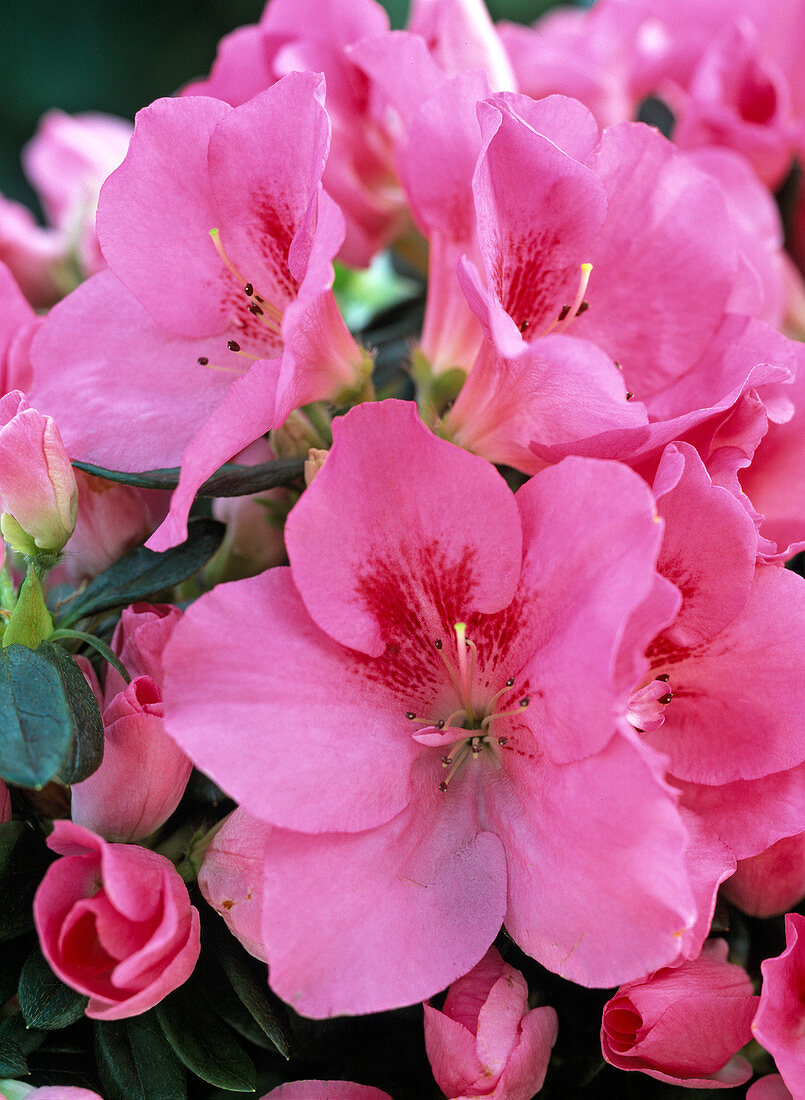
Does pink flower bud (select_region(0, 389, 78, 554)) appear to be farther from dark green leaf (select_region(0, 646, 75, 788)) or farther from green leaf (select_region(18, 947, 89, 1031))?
green leaf (select_region(18, 947, 89, 1031))

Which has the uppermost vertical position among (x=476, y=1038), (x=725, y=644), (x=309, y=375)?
(x=309, y=375)

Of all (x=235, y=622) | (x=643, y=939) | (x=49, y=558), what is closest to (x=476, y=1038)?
(x=643, y=939)

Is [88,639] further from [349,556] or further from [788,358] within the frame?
[788,358]

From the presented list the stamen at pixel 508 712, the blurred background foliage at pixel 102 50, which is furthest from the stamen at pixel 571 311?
the blurred background foliage at pixel 102 50

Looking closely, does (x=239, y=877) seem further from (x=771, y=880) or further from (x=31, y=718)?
(x=771, y=880)

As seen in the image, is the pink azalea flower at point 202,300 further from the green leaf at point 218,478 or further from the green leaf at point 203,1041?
the green leaf at point 203,1041
